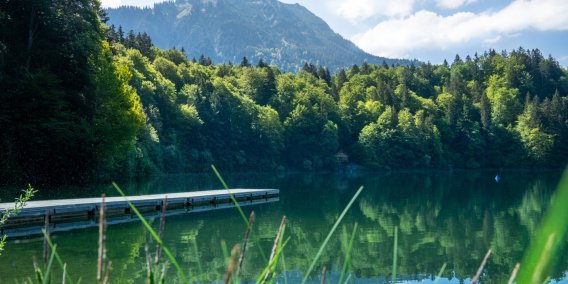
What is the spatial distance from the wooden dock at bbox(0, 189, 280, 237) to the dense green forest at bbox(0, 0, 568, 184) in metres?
6.93

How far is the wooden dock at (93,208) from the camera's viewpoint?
1596cm

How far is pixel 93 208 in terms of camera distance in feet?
62.8

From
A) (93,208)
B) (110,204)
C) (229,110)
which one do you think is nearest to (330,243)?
(93,208)

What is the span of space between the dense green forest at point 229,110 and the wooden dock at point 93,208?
22.7 feet

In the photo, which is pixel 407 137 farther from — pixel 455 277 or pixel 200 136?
pixel 455 277

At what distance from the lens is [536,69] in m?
125

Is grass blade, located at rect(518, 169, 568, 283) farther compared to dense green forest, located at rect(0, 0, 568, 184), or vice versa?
dense green forest, located at rect(0, 0, 568, 184)

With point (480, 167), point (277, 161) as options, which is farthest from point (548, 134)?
point (277, 161)

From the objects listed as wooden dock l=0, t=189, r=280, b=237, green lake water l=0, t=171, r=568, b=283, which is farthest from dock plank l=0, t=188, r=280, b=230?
green lake water l=0, t=171, r=568, b=283

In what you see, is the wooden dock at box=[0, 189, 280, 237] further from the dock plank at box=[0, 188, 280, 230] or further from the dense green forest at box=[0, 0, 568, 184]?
the dense green forest at box=[0, 0, 568, 184]

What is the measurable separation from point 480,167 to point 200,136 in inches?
2119

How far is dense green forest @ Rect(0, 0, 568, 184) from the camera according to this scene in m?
27.1

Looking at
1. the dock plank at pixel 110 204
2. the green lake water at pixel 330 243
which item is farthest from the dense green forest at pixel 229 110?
the dock plank at pixel 110 204

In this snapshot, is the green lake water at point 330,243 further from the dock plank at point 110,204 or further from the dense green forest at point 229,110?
the dense green forest at point 229,110
